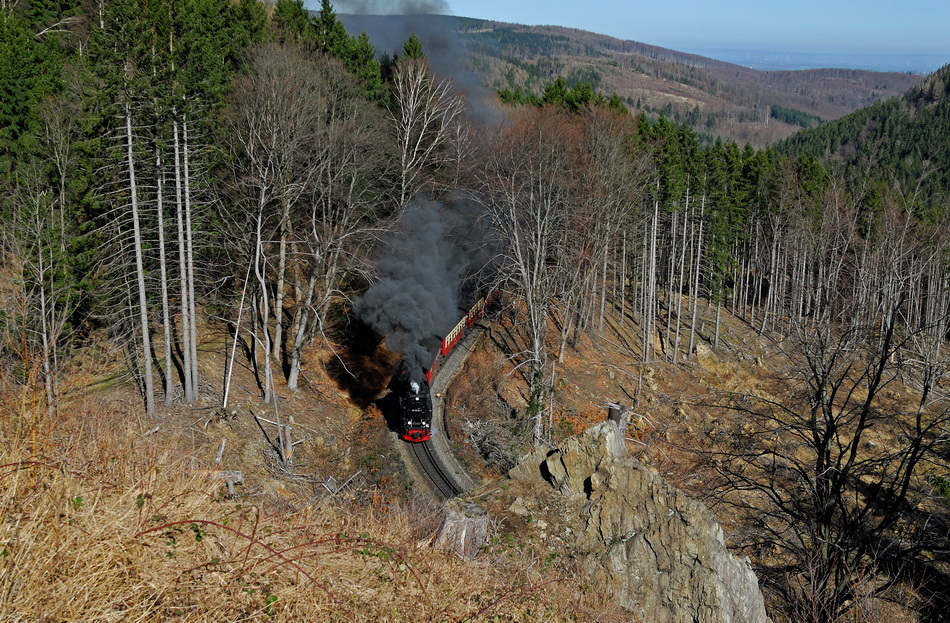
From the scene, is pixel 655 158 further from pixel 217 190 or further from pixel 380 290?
pixel 217 190

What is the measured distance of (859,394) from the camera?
35.1m

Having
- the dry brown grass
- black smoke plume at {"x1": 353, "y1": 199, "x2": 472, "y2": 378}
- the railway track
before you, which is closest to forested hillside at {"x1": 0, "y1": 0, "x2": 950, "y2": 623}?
the dry brown grass

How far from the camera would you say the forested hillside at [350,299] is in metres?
8.65

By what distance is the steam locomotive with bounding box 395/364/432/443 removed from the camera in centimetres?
2169

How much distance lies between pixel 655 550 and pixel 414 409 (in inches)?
468

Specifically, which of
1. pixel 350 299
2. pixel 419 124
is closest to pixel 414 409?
pixel 350 299

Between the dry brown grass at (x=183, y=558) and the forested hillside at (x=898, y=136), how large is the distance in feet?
299

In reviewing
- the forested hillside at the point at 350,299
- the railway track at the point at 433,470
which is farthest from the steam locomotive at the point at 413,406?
the forested hillside at the point at 350,299

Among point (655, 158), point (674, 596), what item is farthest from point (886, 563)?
point (655, 158)

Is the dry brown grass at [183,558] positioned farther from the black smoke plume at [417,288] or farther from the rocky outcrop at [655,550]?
the black smoke plume at [417,288]

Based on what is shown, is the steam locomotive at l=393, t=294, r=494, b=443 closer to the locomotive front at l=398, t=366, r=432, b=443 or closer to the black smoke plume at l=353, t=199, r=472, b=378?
the locomotive front at l=398, t=366, r=432, b=443

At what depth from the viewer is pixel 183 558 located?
6.35 m

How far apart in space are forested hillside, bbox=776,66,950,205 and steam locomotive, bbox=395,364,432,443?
8158cm

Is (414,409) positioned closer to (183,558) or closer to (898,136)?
(183,558)
